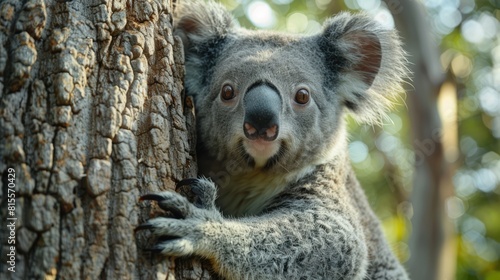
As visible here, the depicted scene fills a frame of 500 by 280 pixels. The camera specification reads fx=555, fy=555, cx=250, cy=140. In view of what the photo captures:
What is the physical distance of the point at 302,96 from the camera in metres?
3.96

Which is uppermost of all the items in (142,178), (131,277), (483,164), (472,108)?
(472,108)

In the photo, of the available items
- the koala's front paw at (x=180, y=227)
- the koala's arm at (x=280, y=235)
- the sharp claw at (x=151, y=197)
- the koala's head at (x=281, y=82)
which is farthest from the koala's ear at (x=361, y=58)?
the sharp claw at (x=151, y=197)

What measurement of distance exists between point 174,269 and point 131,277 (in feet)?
0.93

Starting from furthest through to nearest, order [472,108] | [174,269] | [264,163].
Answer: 1. [472,108]
2. [264,163]
3. [174,269]

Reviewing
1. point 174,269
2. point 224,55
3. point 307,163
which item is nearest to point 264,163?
point 307,163

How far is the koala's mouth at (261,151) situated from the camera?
362 centimetres

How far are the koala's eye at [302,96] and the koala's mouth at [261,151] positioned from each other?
Answer: 0.40 metres

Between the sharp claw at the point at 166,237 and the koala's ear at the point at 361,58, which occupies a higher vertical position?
the koala's ear at the point at 361,58

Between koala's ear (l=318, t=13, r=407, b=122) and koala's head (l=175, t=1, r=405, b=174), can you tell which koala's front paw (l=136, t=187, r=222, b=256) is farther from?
koala's ear (l=318, t=13, r=407, b=122)

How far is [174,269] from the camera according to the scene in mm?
2859

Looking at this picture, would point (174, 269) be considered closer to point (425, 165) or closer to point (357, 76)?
point (357, 76)

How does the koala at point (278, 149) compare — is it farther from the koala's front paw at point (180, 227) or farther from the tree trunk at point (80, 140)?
the tree trunk at point (80, 140)

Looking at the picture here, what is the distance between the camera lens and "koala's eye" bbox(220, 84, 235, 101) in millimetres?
3906

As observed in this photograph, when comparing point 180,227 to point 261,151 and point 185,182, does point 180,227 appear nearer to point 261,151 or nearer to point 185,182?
point 185,182
